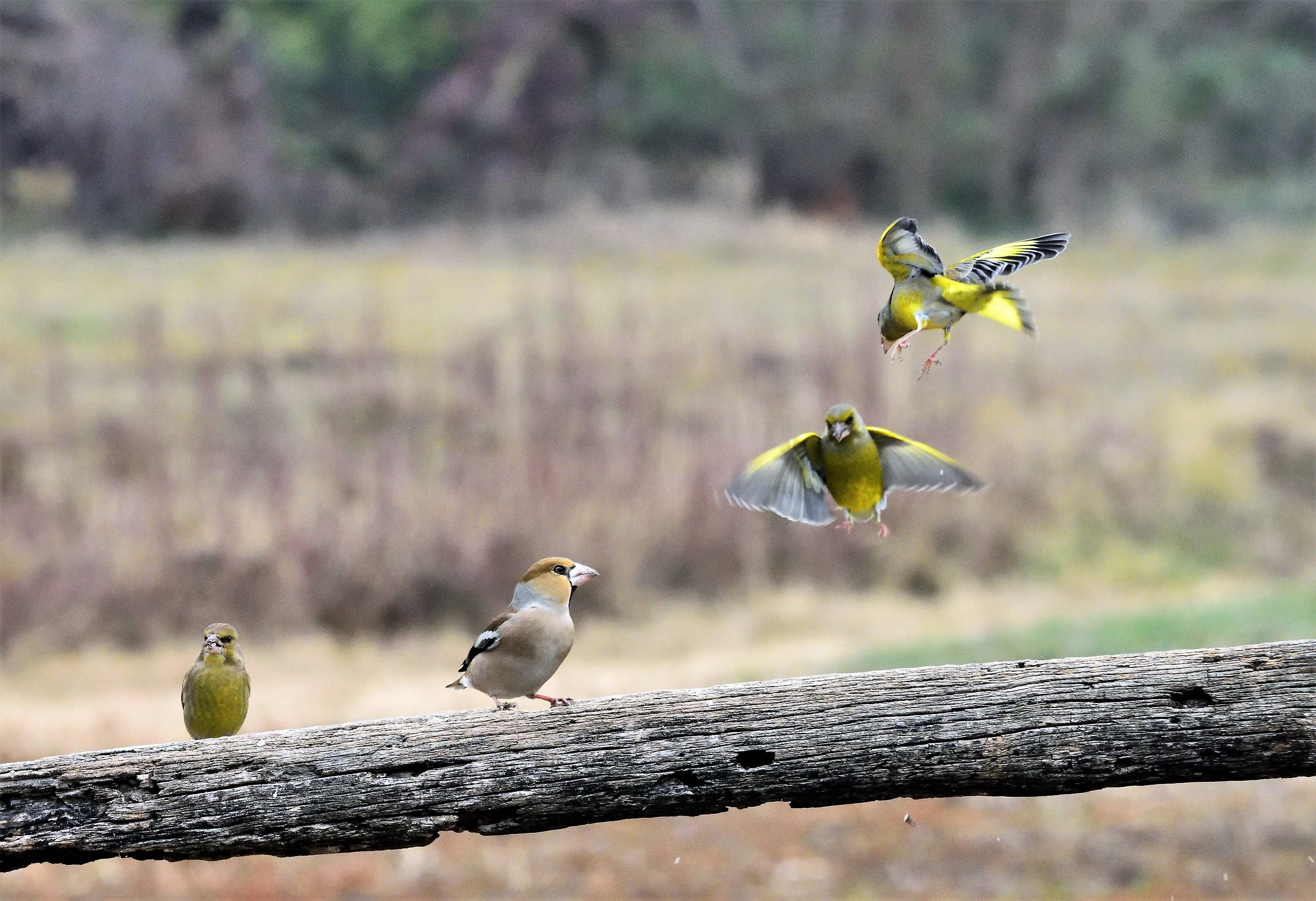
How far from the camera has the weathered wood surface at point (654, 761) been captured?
2852mm

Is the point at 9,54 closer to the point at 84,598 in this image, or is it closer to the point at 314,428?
the point at 314,428

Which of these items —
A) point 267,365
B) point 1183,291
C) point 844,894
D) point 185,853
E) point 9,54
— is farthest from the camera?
point 1183,291

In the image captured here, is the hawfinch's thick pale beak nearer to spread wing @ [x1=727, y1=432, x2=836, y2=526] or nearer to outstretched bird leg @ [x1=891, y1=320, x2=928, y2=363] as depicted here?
spread wing @ [x1=727, y1=432, x2=836, y2=526]

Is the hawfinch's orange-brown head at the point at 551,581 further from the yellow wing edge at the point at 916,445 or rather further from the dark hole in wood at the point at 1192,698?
the dark hole in wood at the point at 1192,698

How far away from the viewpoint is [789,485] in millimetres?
2510

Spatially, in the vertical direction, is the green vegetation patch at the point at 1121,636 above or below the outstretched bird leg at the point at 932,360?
above

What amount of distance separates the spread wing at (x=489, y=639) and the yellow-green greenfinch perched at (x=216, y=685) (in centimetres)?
53

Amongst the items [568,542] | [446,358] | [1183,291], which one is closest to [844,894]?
[568,542]

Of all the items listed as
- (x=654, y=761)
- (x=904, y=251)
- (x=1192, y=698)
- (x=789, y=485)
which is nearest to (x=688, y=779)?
(x=654, y=761)

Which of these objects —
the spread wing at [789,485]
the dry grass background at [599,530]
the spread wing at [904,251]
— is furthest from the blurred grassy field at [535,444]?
the spread wing at [904,251]

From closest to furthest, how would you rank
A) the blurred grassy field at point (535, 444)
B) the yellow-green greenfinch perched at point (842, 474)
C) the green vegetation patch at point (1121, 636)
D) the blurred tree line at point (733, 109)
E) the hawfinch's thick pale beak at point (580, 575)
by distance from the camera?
the yellow-green greenfinch perched at point (842, 474), the hawfinch's thick pale beak at point (580, 575), the green vegetation patch at point (1121, 636), the blurred grassy field at point (535, 444), the blurred tree line at point (733, 109)

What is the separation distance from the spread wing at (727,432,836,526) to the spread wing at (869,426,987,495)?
115 millimetres

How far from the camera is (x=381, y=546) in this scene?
12.6 meters

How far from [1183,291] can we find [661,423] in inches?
556
